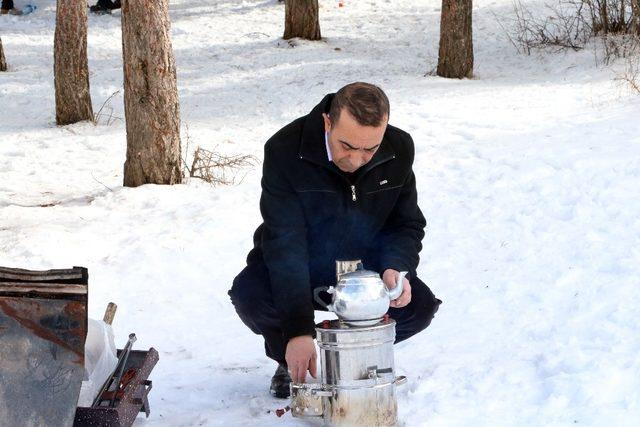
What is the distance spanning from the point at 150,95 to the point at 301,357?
4.96 m

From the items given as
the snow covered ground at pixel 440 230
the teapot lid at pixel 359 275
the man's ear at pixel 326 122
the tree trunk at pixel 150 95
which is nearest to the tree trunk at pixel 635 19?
the snow covered ground at pixel 440 230

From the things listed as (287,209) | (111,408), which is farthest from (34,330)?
(287,209)

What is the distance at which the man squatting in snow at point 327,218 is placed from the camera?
3.24m

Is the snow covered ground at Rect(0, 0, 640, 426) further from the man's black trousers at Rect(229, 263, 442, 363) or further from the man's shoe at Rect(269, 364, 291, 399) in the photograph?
the man's black trousers at Rect(229, 263, 442, 363)

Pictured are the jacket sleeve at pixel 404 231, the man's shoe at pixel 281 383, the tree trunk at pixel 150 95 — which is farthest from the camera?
the tree trunk at pixel 150 95

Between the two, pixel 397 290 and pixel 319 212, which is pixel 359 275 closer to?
pixel 397 290

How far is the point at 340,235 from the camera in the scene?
11.8ft

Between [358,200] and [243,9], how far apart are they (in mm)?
14642

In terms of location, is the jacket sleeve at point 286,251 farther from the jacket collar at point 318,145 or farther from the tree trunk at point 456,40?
the tree trunk at point 456,40

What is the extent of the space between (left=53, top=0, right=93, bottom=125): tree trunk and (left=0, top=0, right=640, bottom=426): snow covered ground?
0.33 metres

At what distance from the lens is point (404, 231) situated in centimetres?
368

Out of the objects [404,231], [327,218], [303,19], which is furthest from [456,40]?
[327,218]

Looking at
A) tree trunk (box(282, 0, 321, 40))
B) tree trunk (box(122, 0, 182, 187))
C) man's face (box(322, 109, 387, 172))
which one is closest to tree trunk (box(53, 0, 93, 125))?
tree trunk (box(122, 0, 182, 187))

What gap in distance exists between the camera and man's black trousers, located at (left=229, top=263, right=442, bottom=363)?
3.72 meters
